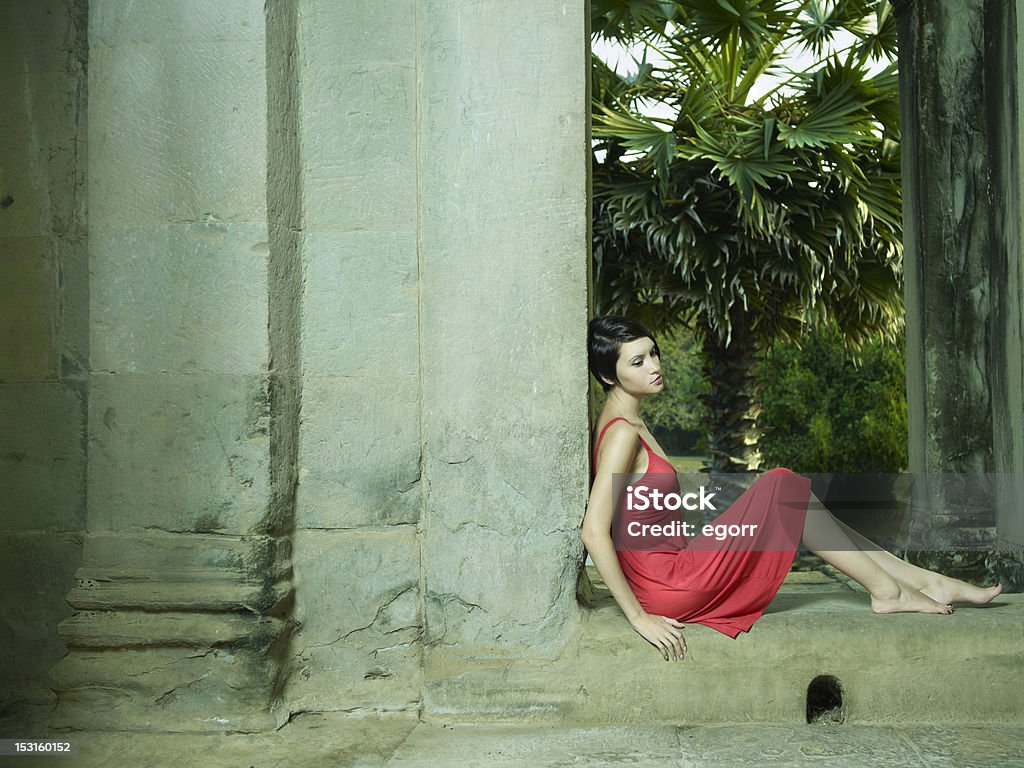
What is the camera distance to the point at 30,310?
2.78 metres

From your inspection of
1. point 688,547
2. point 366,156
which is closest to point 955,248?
point 688,547

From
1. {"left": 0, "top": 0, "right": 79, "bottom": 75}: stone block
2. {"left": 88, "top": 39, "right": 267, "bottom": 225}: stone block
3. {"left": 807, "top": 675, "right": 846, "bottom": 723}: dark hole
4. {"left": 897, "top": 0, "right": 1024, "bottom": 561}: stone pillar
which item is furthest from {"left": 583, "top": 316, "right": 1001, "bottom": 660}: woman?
{"left": 0, "top": 0, "right": 79, "bottom": 75}: stone block

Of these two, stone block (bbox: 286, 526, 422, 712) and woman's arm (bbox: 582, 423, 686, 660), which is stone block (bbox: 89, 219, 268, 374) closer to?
stone block (bbox: 286, 526, 422, 712)

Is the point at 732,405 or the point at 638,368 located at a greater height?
the point at 638,368

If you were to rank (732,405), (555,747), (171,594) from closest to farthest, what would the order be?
1. (555,747)
2. (171,594)
3. (732,405)

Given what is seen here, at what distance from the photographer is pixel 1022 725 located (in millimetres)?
2521

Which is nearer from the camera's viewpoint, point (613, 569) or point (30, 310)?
point (613, 569)

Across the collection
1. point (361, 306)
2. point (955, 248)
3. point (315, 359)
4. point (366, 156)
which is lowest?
point (315, 359)

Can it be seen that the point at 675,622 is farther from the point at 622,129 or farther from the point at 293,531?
the point at 622,129

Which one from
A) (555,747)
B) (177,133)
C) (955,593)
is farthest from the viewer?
(955,593)

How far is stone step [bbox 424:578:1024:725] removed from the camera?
255 centimetres

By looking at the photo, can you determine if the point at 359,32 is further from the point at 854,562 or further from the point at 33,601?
the point at 854,562

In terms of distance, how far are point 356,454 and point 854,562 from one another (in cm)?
155

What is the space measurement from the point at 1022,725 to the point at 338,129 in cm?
266
